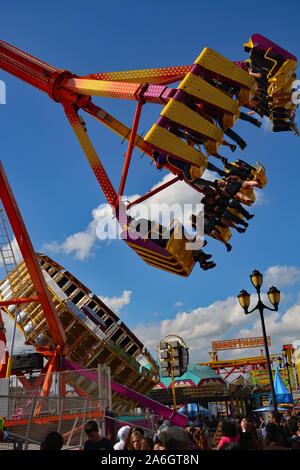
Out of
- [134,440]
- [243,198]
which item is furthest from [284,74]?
[134,440]

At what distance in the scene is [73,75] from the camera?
14.6 metres

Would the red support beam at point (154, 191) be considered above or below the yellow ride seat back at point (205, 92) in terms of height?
below

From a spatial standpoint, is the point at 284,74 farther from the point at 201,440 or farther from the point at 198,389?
the point at 198,389

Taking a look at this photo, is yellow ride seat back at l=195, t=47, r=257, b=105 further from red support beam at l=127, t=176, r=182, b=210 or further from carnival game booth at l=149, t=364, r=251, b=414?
carnival game booth at l=149, t=364, r=251, b=414

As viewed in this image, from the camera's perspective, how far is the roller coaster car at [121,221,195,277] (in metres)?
11.0

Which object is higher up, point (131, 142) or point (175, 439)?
point (131, 142)

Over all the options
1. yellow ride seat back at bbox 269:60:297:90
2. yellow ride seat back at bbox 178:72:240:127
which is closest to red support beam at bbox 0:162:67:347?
yellow ride seat back at bbox 178:72:240:127

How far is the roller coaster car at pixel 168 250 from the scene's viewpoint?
11.0m

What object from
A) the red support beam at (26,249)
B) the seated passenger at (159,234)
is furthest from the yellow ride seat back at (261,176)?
the red support beam at (26,249)

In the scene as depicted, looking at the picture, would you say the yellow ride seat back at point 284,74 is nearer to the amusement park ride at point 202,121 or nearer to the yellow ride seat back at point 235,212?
the amusement park ride at point 202,121

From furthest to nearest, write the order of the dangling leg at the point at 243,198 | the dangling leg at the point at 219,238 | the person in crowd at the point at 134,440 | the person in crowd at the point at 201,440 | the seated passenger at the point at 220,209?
the dangling leg at the point at 219,238 < the seated passenger at the point at 220,209 < the dangling leg at the point at 243,198 < the person in crowd at the point at 201,440 < the person in crowd at the point at 134,440

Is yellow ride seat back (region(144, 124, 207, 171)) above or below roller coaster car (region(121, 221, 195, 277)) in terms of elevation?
above

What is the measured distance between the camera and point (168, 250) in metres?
11.0

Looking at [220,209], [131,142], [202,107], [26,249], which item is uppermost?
[26,249]
